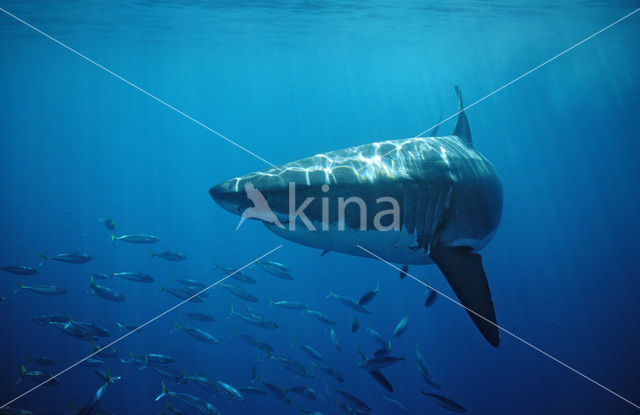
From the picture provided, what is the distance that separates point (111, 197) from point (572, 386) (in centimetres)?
11464

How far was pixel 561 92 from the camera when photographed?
→ 8069 centimetres

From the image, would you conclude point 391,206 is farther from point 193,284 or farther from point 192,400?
point 193,284

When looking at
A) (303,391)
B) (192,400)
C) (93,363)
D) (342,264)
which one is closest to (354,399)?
(303,391)

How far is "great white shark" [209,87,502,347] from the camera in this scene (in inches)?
112

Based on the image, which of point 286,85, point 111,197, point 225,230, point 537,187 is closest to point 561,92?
point 537,187

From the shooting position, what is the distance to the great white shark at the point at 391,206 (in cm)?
284

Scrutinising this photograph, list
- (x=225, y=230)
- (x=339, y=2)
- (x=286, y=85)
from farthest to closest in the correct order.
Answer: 1. (x=286, y=85)
2. (x=225, y=230)
3. (x=339, y=2)

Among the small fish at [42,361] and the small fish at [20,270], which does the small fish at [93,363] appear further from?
the small fish at [20,270]

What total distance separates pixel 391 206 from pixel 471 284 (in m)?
1.03

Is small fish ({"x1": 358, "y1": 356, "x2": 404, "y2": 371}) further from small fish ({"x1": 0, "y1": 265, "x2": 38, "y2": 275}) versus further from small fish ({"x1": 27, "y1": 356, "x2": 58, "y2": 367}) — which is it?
small fish ({"x1": 0, "y1": 265, "x2": 38, "y2": 275})

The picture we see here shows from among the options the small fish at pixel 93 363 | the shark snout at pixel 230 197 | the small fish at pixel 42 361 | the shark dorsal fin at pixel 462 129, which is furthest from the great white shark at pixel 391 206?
the small fish at pixel 42 361

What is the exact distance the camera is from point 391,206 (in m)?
3.11

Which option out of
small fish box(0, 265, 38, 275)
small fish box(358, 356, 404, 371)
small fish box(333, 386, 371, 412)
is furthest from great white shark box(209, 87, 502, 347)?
small fish box(0, 265, 38, 275)

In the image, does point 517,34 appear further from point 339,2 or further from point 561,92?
point 561,92
